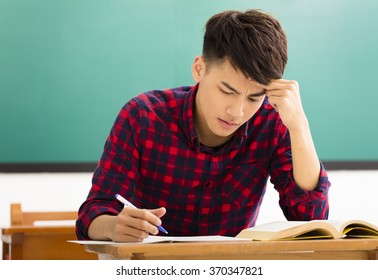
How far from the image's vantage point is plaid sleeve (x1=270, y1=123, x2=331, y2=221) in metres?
1.84

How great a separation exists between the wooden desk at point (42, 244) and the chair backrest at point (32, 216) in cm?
25

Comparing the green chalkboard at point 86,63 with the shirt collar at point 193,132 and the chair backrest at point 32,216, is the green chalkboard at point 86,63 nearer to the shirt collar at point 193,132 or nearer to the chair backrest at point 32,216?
the chair backrest at point 32,216

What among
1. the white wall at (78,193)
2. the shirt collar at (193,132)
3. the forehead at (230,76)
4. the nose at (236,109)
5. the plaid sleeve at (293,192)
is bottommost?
the white wall at (78,193)

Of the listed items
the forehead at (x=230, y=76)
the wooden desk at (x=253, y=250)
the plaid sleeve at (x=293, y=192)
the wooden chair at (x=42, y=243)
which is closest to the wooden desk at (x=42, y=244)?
the wooden chair at (x=42, y=243)

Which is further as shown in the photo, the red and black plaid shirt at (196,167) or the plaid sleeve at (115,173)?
the red and black plaid shirt at (196,167)

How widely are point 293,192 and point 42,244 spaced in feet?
4.50

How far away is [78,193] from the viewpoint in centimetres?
385

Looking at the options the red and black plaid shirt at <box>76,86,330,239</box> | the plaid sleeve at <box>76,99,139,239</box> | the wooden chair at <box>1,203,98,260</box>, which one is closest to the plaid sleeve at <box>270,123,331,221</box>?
the red and black plaid shirt at <box>76,86,330,239</box>

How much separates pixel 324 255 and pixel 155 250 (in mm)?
366

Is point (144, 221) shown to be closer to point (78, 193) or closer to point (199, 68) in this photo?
point (199, 68)

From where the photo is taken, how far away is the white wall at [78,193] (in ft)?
12.4

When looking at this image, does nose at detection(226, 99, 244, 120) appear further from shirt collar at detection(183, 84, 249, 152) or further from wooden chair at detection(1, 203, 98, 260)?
wooden chair at detection(1, 203, 98, 260)

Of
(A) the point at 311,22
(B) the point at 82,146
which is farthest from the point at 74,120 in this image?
(A) the point at 311,22

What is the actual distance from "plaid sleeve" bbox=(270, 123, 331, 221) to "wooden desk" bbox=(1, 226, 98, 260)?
1130mm
